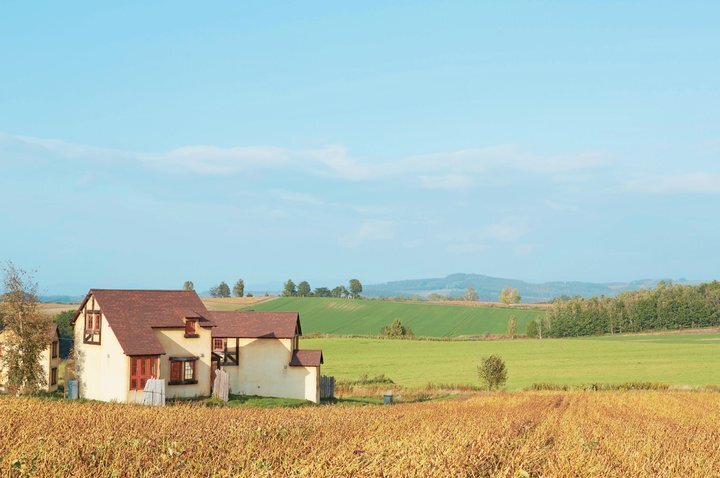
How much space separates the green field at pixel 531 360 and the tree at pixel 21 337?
98.9 ft

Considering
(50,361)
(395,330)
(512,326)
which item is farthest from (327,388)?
(512,326)

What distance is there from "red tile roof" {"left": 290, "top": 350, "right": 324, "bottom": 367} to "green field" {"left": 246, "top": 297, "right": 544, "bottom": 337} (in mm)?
76671

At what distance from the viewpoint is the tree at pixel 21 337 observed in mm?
44031

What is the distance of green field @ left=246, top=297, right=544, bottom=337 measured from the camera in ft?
446

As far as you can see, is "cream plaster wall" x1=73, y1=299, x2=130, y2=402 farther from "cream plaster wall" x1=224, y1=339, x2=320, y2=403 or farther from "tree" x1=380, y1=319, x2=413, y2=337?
"tree" x1=380, y1=319, x2=413, y2=337

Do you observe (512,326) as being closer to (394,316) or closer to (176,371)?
(394,316)

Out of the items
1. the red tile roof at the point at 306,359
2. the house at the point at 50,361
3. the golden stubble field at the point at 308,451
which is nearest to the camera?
the golden stubble field at the point at 308,451

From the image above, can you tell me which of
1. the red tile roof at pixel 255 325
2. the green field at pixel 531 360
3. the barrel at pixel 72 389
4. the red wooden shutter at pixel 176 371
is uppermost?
the red tile roof at pixel 255 325

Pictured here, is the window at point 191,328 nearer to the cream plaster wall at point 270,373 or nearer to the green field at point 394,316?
the cream plaster wall at point 270,373

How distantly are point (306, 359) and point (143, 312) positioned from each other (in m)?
12.9

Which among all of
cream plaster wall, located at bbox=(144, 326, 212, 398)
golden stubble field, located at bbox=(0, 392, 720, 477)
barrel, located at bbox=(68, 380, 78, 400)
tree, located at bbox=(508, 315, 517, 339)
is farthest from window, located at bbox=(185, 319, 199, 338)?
tree, located at bbox=(508, 315, 517, 339)

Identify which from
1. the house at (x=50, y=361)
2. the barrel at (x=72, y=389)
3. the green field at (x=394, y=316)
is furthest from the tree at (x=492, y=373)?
the green field at (x=394, y=316)

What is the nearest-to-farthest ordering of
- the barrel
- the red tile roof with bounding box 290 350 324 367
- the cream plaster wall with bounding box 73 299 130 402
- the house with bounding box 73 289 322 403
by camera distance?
the cream plaster wall with bounding box 73 299 130 402 → the house with bounding box 73 289 322 403 → the barrel → the red tile roof with bounding box 290 350 324 367

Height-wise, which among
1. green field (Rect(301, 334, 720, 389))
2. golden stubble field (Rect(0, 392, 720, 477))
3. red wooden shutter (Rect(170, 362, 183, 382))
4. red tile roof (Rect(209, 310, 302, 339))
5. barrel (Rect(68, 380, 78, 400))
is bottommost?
green field (Rect(301, 334, 720, 389))
